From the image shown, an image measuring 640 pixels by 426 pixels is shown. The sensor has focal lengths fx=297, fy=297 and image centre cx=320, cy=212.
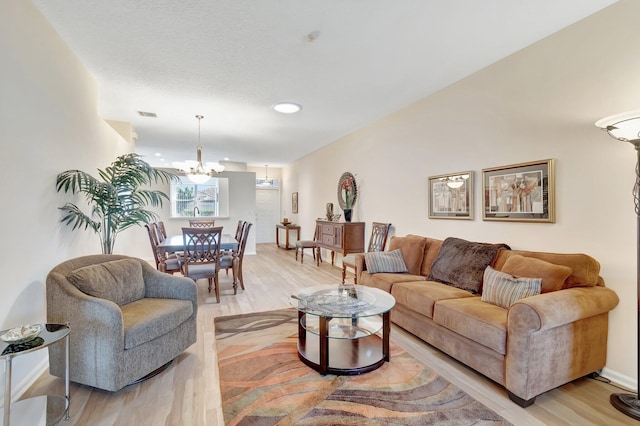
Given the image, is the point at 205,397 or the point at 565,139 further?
the point at 565,139

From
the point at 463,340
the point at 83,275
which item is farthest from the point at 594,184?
the point at 83,275

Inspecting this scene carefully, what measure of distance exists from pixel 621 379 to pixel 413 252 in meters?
1.94

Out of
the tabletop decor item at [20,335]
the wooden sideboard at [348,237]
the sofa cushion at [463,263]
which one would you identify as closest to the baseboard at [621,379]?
the sofa cushion at [463,263]

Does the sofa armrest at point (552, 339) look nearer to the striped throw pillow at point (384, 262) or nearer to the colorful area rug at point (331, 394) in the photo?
the colorful area rug at point (331, 394)

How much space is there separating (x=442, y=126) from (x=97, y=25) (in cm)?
354

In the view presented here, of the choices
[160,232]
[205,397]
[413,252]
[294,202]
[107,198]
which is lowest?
[205,397]

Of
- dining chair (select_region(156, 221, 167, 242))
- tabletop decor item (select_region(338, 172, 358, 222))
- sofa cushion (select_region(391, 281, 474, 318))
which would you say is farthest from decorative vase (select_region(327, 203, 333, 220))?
sofa cushion (select_region(391, 281, 474, 318))

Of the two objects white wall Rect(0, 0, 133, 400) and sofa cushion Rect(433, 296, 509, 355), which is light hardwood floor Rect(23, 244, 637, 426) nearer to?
sofa cushion Rect(433, 296, 509, 355)

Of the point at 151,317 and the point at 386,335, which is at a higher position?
the point at 151,317

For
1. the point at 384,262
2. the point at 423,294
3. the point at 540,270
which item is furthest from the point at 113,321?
the point at 540,270

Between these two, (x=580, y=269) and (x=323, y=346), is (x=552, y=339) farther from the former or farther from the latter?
(x=323, y=346)

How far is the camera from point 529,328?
71.0 inches

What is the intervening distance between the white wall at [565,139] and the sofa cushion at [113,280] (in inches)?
130

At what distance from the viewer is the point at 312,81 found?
3375 millimetres
